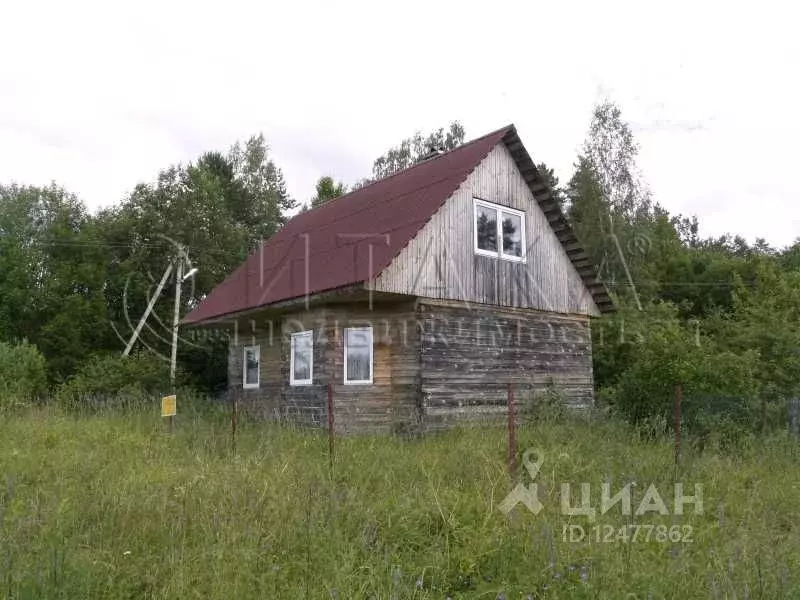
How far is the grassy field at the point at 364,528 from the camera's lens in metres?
4.54

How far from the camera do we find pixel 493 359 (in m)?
13.4

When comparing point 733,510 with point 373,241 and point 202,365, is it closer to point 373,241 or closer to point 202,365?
point 373,241

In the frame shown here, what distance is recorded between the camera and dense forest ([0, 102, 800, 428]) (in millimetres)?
19609

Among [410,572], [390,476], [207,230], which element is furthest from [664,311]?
[207,230]

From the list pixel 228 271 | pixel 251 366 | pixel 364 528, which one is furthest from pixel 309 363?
pixel 228 271

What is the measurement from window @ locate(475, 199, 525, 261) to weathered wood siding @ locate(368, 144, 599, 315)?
15cm

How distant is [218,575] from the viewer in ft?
14.8

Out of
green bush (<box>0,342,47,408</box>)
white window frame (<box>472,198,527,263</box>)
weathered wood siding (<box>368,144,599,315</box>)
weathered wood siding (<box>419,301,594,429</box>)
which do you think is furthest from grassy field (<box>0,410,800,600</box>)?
A: white window frame (<box>472,198,527,263</box>)

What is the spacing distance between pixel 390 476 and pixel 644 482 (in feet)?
9.49

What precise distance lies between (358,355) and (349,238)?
2.73m

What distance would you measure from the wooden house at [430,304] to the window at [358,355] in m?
0.03

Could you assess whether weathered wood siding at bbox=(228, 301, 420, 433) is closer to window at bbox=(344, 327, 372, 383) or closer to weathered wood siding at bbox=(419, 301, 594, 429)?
window at bbox=(344, 327, 372, 383)

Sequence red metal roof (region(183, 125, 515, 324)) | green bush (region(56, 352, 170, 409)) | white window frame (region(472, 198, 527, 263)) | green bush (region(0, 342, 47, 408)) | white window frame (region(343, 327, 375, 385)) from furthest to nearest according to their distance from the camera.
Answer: green bush (region(56, 352, 170, 409)) < white window frame (region(472, 198, 527, 263)) < green bush (region(0, 342, 47, 408)) < white window frame (region(343, 327, 375, 385)) < red metal roof (region(183, 125, 515, 324))

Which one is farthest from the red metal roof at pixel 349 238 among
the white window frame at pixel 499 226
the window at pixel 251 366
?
the window at pixel 251 366
